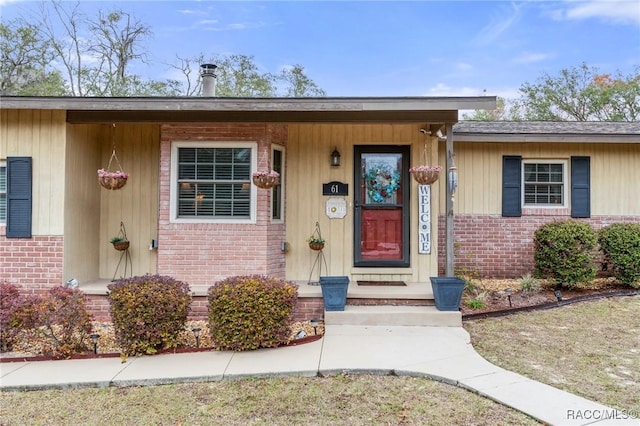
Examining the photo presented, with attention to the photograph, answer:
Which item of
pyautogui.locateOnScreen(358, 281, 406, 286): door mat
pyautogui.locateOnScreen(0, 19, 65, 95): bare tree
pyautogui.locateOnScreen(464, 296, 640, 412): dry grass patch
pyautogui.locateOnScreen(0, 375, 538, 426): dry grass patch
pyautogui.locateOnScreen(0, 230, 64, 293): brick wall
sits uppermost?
pyautogui.locateOnScreen(0, 19, 65, 95): bare tree

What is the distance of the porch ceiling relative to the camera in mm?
5418

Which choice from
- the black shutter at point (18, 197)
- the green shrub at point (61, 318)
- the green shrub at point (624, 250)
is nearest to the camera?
the green shrub at point (61, 318)

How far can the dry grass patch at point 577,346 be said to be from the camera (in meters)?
3.47

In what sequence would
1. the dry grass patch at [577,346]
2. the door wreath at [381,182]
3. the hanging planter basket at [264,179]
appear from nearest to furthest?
the dry grass patch at [577,346], the hanging planter basket at [264,179], the door wreath at [381,182]

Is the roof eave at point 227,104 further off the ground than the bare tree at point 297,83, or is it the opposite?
the bare tree at point 297,83

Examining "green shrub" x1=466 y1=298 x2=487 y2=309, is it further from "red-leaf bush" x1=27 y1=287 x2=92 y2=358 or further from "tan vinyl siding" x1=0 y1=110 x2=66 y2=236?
"tan vinyl siding" x1=0 y1=110 x2=66 y2=236

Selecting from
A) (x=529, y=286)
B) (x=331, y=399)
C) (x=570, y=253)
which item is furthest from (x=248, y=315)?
(x=570, y=253)

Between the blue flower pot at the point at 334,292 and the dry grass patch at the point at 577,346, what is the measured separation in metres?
1.61

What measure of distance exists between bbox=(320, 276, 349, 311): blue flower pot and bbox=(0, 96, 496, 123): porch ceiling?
220 centimetres

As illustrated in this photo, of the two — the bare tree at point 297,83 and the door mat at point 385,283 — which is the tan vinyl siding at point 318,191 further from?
the bare tree at point 297,83

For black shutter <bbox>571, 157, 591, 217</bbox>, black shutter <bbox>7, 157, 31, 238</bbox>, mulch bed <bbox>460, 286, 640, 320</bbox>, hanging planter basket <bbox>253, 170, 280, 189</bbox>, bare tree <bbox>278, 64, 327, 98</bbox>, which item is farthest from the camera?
bare tree <bbox>278, 64, 327, 98</bbox>

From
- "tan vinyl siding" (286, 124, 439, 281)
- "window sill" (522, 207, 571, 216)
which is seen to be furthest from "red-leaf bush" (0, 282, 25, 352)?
"window sill" (522, 207, 571, 216)

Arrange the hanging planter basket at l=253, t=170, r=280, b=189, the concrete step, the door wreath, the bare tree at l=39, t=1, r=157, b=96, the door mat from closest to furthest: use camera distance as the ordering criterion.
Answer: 1. the concrete step
2. the hanging planter basket at l=253, t=170, r=280, b=189
3. the door mat
4. the door wreath
5. the bare tree at l=39, t=1, r=157, b=96

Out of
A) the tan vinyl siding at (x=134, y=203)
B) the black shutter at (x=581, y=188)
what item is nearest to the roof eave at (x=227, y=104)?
the tan vinyl siding at (x=134, y=203)
